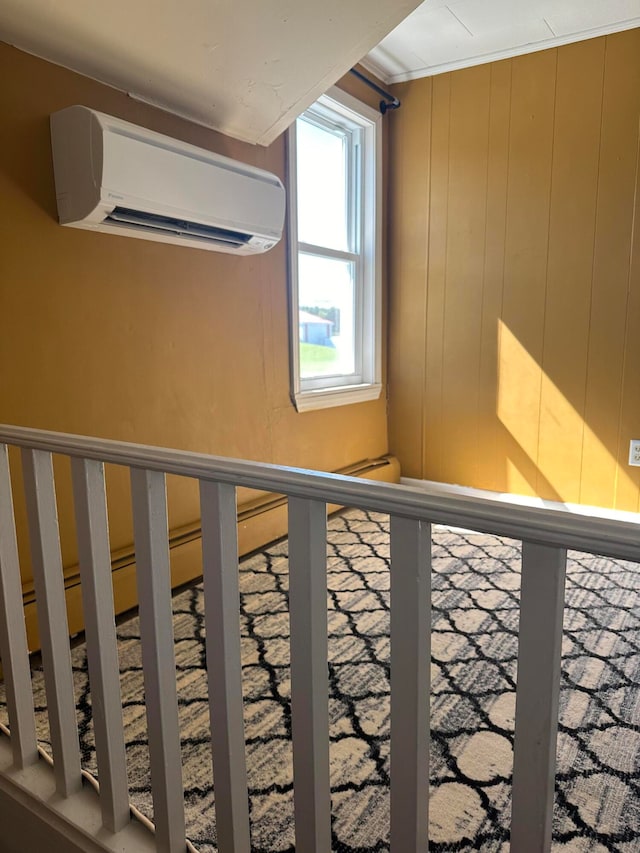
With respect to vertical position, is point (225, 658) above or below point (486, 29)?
below

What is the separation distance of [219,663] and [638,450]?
2.61 metres

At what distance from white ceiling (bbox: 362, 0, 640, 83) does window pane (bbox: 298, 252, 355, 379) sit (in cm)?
105

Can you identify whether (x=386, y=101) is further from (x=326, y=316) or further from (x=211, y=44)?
(x=211, y=44)

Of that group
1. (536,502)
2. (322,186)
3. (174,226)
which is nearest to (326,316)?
(322,186)

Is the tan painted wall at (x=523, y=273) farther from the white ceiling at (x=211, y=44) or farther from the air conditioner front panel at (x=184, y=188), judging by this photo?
the air conditioner front panel at (x=184, y=188)

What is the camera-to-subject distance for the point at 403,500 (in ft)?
2.18

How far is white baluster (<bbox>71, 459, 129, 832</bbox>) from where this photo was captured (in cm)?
100

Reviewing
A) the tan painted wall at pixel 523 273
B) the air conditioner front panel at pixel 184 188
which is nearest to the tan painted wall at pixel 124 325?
the air conditioner front panel at pixel 184 188

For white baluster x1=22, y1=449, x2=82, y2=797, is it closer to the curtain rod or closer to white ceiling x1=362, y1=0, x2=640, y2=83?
white ceiling x1=362, y1=0, x2=640, y2=83

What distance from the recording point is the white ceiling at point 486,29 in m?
2.55

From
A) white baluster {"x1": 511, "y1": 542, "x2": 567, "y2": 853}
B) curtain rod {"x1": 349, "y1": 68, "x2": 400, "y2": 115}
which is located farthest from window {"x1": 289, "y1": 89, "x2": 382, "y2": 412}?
white baluster {"x1": 511, "y1": 542, "x2": 567, "y2": 853}

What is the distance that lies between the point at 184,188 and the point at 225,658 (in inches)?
60.8

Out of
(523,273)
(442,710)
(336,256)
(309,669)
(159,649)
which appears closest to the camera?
(309,669)

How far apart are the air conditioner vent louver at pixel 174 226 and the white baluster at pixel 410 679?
151 centimetres
